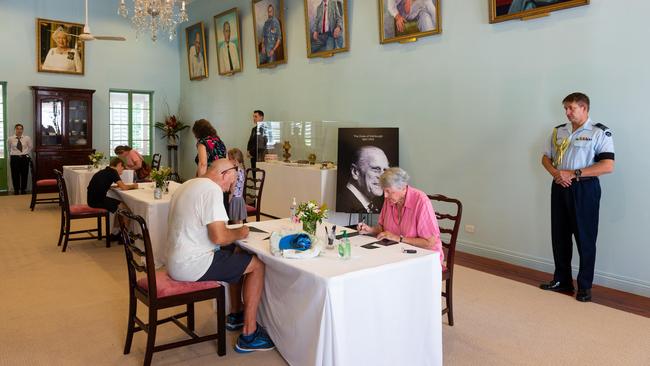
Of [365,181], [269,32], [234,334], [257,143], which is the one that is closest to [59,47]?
[269,32]

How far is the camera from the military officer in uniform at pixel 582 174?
4629mm

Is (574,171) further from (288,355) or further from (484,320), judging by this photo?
Result: (288,355)

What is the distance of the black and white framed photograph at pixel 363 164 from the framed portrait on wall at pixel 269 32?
307 centimetres

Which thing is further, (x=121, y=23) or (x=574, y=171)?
(x=121, y=23)

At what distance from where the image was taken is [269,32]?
383 inches

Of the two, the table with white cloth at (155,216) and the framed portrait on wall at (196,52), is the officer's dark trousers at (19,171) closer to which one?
the framed portrait on wall at (196,52)

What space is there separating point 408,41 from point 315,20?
2172mm

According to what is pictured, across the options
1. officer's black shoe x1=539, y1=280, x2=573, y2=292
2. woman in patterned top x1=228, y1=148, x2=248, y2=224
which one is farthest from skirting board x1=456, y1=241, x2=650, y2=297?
woman in patterned top x1=228, y1=148, x2=248, y2=224

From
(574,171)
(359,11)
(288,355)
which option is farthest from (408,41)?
(288,355)

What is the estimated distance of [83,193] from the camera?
786 centimetres

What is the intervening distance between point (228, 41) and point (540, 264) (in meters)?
8.18

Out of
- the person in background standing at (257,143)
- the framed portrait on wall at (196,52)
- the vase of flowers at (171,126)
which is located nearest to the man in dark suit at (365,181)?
the person in background standing at (257,143)

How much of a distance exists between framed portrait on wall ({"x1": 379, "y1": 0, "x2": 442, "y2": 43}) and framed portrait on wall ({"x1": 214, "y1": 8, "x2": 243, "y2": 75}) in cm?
448

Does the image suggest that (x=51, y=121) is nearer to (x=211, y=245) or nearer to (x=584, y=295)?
(x=211, y=245)
